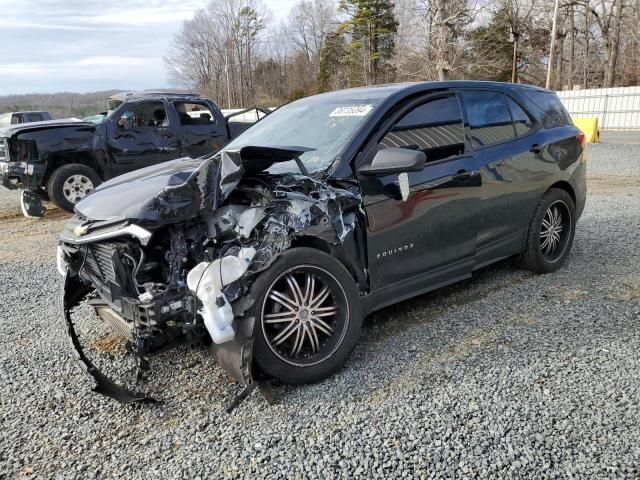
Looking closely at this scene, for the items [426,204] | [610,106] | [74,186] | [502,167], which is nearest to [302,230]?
[426,204]

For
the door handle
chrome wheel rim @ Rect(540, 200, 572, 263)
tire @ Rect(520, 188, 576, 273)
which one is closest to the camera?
the door handle

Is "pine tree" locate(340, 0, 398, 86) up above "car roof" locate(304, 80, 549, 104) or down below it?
above

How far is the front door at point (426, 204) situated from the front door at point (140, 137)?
6886 mm

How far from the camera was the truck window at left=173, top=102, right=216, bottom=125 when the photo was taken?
9.86m

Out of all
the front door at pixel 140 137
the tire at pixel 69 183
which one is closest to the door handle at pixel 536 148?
the front door at pixel 140 137

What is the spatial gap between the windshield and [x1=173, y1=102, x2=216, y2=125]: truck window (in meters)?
5.79

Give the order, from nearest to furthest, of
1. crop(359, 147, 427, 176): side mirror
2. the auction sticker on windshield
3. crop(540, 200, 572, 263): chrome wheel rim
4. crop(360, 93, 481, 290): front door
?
1. crop(359, 147, 427, 176): side mirror
2. crop(360, 93, 481, 290): front door
3. the auction sticker on windshield
4. crop(540, 200, 572, 263): chrome wheel rim

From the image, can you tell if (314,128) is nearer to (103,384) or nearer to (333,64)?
(103,384)

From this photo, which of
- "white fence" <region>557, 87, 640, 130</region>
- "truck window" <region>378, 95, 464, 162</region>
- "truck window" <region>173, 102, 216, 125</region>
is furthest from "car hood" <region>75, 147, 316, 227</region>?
"white fence" <region>557, 87, 640, 130</region>

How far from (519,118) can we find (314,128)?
2027 mm

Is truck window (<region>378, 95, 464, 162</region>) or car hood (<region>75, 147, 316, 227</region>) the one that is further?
truck window (<region>378, 95, 464, 162</region>)

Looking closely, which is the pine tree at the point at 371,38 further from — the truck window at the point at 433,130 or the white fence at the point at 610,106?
the truck window at the point at 433,130

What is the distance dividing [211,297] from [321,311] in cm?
72

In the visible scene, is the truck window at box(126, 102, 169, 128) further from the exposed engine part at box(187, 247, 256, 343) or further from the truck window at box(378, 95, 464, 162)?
the exposed engine part at box(187, 247, 256, 343)
